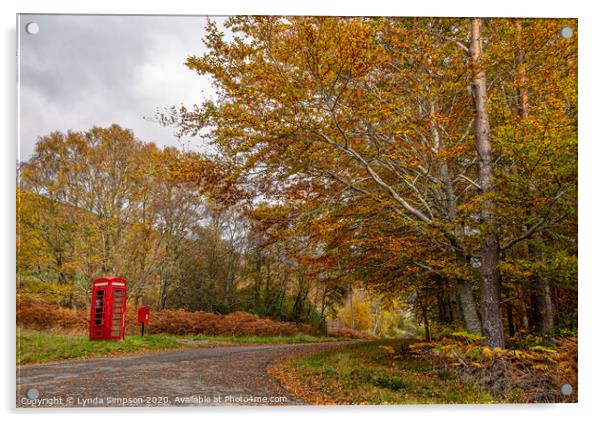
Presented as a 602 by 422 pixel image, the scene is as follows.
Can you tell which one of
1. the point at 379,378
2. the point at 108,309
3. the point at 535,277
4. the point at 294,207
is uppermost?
the point at 294,207

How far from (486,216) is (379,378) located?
9.55 feet

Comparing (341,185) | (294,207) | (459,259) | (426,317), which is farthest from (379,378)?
(341,185)

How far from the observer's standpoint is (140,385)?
5402 mm

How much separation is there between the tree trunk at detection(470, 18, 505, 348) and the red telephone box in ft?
18.6

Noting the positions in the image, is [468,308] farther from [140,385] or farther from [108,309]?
[108,309]

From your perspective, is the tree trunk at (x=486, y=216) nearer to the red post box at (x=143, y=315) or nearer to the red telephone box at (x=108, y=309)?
the red post box at (x=143, y=315)

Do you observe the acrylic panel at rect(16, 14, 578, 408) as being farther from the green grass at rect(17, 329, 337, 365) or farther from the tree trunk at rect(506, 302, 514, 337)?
the tree trunk at rect(506, 302, 514, 337)

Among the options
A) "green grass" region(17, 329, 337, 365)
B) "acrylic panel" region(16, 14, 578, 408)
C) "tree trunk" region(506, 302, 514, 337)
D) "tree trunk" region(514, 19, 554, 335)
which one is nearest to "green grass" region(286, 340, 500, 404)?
"acrylic panel" region(16, 14, 578, 408)

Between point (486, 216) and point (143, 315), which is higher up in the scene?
point (486, 216)

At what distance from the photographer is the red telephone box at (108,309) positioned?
20.0ft

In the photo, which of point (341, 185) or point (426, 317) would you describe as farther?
point (426, 317)

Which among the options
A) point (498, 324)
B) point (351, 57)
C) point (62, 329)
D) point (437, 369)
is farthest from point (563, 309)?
point (62, 329)

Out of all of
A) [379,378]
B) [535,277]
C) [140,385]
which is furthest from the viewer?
[535,277]

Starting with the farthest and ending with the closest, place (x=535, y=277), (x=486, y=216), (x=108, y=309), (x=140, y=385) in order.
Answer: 1. (x=535, y=277)
2. (x=486, y=216)
3. (x=108, y=309)
4. (x=140, y=385)
